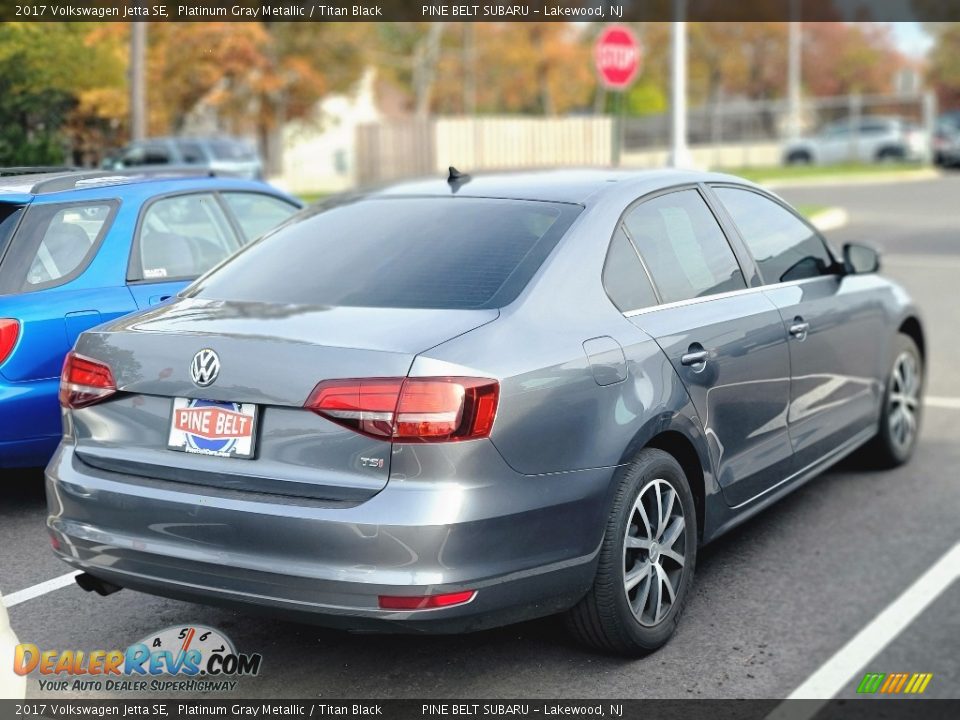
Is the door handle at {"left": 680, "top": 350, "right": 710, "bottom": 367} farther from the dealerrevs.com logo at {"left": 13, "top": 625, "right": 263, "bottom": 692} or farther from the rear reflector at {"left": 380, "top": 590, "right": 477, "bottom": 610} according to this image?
the dealerrevs.com logo at {"left": 13, "top": 625, "right": 263, "bottom": 692}

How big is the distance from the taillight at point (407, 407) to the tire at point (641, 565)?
2.23 ft

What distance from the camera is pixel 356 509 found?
3.56 metres

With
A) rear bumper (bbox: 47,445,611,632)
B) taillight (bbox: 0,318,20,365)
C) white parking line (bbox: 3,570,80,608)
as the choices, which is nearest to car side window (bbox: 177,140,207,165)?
taillight (bbox: 0,318,20,365)

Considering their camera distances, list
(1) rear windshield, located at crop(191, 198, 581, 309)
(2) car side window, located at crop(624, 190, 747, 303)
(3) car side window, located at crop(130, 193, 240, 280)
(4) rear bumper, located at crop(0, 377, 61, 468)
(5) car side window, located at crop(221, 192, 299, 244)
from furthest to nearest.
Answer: (5) car side window, located at crop(221, 192, 299, 244), (3) car side window, located at crop(130, 193, 240, 280), (4) rear bumper, located at crop(0, 377, 61, 468), (2) car side window, located at crop(624, 190, 747, 303), (1) rear windshield, located at crop(191, 198, 581, 309)

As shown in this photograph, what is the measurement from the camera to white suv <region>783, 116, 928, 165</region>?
145ft

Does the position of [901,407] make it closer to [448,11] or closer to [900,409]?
[900,409]

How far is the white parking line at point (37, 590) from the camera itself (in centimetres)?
485

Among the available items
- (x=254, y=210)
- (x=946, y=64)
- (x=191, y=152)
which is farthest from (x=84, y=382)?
(x=946, y=64)

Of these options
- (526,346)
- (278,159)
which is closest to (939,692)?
(526,346)

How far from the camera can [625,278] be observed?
14.7 ft

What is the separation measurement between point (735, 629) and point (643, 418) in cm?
95

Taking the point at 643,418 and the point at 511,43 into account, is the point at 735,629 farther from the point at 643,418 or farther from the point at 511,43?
the point at 511,43

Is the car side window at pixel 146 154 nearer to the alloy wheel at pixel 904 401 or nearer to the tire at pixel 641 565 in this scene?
the alloy wheel at pixel 904 401

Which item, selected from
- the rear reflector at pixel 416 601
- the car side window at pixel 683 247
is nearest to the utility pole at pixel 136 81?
the car side window at pixel 683 247
